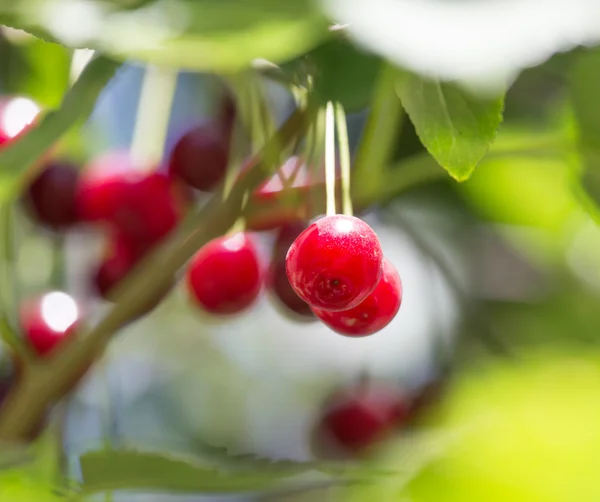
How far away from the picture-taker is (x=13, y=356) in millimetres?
865

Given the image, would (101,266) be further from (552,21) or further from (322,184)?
(552,21)

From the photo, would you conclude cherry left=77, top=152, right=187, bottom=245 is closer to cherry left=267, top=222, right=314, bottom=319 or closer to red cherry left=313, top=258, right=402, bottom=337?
cherry left=267, top=222, right=314, bottom=319

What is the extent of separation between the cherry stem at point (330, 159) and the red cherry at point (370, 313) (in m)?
0.06

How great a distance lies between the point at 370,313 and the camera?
0.58m

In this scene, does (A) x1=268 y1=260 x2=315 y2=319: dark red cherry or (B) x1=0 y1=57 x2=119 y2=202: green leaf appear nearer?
(B) x1=0 y1=57 x2=119 y2=202: green leaf

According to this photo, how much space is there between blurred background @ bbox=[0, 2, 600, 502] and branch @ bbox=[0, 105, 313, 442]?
0.17ft

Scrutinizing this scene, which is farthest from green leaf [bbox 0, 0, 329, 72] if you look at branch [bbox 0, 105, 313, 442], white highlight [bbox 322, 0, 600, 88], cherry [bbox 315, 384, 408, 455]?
cherry [bbox 315, 384, 408, 455]

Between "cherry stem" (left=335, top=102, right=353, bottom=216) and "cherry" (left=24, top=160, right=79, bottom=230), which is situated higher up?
"cherry" (left=24, top=160, right=79, bottom=230)

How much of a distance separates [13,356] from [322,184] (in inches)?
14.9

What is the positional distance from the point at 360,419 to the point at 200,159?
1.18 feet

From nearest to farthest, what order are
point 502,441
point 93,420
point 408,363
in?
point 502,441 → point 93,420 → point 408,363

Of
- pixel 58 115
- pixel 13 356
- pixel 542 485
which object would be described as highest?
pixel 58 115

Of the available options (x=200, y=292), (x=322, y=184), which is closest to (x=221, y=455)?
(x=200, y=292)

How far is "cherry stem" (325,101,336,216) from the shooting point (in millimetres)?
551
